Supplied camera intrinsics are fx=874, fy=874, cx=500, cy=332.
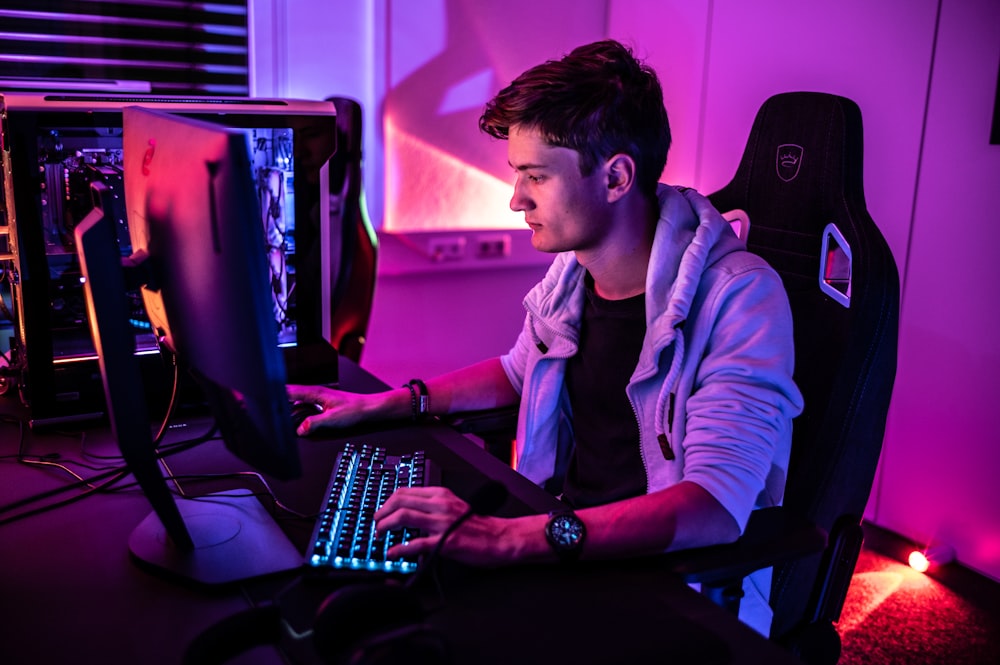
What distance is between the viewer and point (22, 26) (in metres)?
2.67

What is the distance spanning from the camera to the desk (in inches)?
32.8

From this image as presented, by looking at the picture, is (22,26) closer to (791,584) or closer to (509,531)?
(509,531)

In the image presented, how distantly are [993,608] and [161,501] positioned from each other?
232cm

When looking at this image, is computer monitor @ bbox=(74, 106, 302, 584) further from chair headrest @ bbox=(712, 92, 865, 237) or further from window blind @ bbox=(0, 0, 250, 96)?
window blind @ bbox=(0, 0, 250, 96)

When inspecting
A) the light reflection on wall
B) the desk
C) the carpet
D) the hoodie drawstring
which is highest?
the light reflection on wall

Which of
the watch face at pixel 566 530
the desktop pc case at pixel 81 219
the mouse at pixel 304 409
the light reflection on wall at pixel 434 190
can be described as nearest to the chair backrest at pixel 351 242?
the light reflection on wall at pixel 434 190

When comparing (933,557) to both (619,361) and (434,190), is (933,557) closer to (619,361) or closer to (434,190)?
(619,361)

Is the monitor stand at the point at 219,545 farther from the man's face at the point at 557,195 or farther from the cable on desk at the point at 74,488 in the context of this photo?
the man's face at the point at 557,195

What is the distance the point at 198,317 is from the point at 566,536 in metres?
0.47

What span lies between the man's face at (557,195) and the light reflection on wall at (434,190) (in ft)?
5.57

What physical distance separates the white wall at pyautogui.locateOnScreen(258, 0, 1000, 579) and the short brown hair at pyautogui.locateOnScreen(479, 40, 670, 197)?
1.37m

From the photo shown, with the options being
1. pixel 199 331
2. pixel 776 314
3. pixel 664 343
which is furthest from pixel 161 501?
pixel 776 314

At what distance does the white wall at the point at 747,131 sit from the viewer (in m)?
2.41

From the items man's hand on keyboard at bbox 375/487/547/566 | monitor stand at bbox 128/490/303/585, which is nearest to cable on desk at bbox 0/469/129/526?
monitor stand at bbox 128/490/303/585
